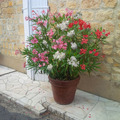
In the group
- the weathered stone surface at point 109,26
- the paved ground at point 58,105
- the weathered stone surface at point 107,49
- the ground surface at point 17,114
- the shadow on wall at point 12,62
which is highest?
the weathered stone surface at point 109,26

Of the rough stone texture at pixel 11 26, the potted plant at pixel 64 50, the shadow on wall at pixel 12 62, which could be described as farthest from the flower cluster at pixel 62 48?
the shadow on wall at pixel 12 62

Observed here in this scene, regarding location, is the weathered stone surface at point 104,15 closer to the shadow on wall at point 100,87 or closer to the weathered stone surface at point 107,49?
the weathered stone surface at point 107,49

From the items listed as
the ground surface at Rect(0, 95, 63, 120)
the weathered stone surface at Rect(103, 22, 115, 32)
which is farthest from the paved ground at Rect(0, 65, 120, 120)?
the weathered stone surface at Rect(103, 22, 115, 32)

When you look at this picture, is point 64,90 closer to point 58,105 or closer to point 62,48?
point 58,105

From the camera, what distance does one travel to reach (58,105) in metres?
2.64

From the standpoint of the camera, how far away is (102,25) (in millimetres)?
2697

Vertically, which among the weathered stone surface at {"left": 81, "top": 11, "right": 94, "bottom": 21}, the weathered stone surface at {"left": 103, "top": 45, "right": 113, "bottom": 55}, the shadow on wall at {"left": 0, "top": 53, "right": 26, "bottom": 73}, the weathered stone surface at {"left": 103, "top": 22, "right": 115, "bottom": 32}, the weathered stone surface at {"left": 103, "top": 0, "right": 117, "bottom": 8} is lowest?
the shadow on wall at {"left": 0, "top": 53, "right": 26, "bottom": 73}

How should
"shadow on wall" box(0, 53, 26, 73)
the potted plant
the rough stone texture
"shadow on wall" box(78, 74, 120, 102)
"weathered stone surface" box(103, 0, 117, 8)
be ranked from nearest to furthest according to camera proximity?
the potted plant
"weathered stone surface" box(103, 0, 117, 8)
"shadow on wall" box(78, 74, 120, 102)
the rough stone texture
"shadow on wall" box(0, 53, 26, 73)

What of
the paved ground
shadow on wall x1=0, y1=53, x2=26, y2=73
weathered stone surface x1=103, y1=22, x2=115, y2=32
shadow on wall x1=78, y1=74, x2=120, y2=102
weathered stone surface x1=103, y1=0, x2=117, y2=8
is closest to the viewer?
the paved ground

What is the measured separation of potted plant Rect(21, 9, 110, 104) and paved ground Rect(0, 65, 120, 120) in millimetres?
202

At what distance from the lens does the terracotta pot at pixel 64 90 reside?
8.00ft

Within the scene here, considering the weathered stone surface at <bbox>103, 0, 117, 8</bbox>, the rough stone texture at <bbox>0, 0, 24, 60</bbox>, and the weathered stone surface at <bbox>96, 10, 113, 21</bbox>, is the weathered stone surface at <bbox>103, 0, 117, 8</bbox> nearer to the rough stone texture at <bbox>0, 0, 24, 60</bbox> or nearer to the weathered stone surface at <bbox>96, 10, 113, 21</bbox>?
the weathered stone surface at <bbox>96, 10, 113, 21</bbox>

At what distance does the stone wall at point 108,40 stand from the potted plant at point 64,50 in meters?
0.33

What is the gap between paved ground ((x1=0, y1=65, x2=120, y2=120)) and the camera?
2389mm
